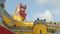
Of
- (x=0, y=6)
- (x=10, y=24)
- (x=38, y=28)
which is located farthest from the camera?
(x=10, y=24)

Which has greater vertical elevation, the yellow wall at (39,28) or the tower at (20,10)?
the tower at (20,10)

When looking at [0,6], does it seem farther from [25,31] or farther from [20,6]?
[20,6]

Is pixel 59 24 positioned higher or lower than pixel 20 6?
lower

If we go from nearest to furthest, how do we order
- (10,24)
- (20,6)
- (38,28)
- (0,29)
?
(0,29)
(38,28)
(10,24)
(20,6)

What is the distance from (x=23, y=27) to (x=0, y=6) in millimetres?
26987

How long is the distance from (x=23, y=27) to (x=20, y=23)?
5.68 m

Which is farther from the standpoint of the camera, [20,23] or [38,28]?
[20,23]

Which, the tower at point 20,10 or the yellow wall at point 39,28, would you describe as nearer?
the yellow wall at point 39,28

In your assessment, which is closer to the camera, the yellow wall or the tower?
the yellow wall

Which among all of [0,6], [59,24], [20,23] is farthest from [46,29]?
[0,6]

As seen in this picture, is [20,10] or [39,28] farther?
[20,10]

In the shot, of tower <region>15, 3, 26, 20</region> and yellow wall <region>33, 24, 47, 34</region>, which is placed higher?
tower <region>15, 3, 26, 20</region>

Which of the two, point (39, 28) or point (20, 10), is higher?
point (20, 10)

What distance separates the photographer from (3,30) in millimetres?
28641
